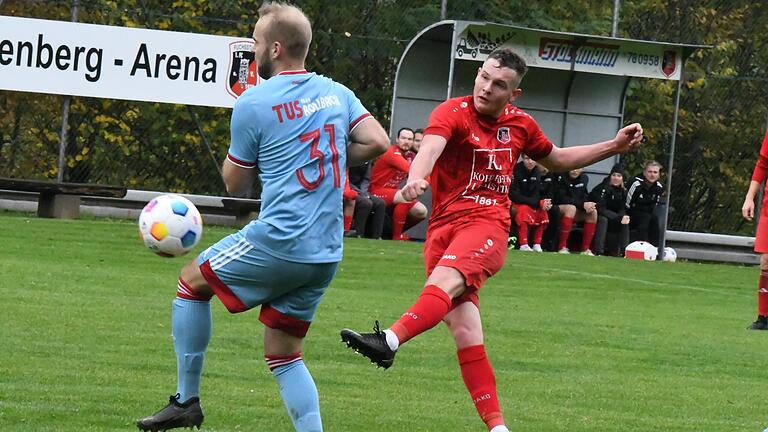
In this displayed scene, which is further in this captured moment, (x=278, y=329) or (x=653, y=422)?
(x=653, y=422)

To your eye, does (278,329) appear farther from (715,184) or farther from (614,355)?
(715,184)

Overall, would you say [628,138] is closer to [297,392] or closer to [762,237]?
[297,392]

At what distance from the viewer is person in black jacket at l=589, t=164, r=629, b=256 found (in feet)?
70.9

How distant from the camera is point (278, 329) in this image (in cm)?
573

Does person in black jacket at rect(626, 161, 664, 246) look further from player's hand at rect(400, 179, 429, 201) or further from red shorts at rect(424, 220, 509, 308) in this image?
player's hand at rect(400, 179, 429, 201)

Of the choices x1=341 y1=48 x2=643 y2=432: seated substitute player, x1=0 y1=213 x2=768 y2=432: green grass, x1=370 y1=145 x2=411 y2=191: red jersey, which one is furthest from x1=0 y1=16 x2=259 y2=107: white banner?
x1=341 y1=48 x2=643 y2=432: seated substitute player

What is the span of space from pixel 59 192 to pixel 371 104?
5.10 metres

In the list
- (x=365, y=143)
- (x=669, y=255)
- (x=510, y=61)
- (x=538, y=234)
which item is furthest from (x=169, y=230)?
(x=669, y=255)

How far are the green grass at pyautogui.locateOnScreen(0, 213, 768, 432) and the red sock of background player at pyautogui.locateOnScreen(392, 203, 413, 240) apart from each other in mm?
3969

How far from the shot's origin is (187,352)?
591 centimetres

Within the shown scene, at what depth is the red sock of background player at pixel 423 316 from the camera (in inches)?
247

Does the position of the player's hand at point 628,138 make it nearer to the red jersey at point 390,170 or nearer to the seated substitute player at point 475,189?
the seated substitute player at point 475,189

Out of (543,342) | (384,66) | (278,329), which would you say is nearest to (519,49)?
(384,66)

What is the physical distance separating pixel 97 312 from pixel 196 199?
1021cm
